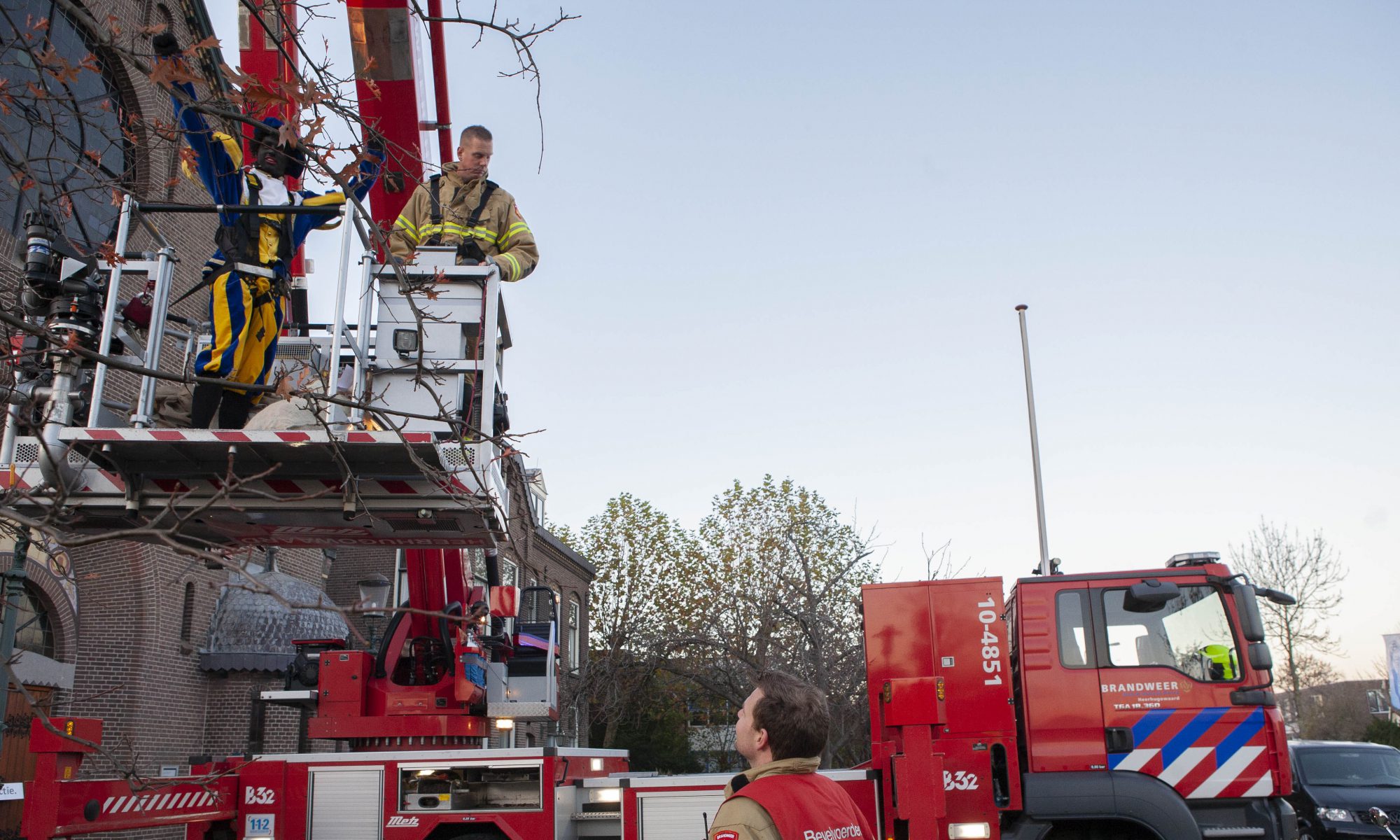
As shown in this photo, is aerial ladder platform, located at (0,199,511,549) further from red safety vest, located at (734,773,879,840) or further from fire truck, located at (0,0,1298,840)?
red safety vest, located at (734,773,879,840)

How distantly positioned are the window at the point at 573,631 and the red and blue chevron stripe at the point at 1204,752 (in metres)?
28.5

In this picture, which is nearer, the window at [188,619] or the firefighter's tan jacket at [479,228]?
the firefighter's tan jacket at [479,228]

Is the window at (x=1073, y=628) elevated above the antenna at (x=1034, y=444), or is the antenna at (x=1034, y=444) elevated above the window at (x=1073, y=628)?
the antenna at (x=1034, y=444)

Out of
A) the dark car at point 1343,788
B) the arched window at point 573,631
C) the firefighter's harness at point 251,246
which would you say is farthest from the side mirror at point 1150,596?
the arched window at point 573,631

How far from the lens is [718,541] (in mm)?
29297

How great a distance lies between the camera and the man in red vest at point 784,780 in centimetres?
283

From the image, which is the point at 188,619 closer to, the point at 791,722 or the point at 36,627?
the point at 36,627

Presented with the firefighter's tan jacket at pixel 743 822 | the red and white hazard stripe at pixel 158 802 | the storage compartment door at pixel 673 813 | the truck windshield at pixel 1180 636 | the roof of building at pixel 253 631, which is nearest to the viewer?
the firefighter's tan jacket at pixel 743 822

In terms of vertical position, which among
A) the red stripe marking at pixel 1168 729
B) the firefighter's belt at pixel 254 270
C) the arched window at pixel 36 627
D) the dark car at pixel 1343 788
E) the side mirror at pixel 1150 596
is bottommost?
the dark car at pixel 1343 788

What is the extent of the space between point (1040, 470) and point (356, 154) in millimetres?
13532

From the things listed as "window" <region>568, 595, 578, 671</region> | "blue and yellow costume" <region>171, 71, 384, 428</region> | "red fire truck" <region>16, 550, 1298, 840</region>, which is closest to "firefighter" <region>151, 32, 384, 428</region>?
"blue and yellow costume" <region>171, 71, 384, 428</region>

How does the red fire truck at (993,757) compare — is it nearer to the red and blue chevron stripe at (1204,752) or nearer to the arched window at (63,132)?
the red and blue chevron stripe at (1204,752)

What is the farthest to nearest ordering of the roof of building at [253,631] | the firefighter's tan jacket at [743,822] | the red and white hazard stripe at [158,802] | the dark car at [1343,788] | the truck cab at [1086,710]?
1. the roof of building at [253,631]
2. the dark car at [1343,788]
3. the truck cab at [1086,710]
4. the red and white hazard stripe at [158,802]
5. the firefighter's tan jacket at [743,822]

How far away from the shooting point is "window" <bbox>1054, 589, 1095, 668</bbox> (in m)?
7.60
